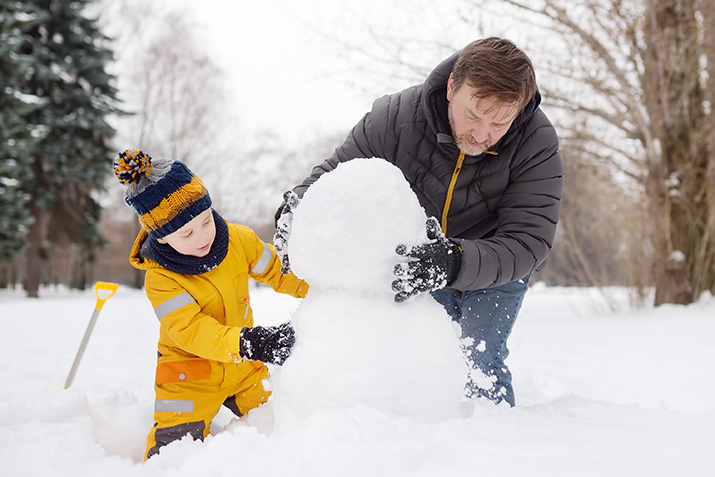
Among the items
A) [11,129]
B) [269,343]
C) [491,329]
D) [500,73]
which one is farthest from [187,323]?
[11,129]

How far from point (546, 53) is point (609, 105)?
3.90 feet

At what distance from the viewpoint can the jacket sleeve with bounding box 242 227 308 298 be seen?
7.38 feet

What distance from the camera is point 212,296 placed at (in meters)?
2.07

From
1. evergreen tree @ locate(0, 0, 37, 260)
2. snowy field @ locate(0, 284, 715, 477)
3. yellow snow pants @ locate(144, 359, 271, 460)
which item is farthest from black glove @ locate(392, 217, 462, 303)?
evergreen tree @ locate(0, 0, 37, 260)

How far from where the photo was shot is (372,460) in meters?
Answer: 1.19

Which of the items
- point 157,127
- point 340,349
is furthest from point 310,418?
point 157,127

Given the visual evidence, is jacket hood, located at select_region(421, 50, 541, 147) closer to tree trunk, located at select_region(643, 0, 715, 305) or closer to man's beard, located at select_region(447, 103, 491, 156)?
man's beard, located at select_region(447, 103, 491, 156)

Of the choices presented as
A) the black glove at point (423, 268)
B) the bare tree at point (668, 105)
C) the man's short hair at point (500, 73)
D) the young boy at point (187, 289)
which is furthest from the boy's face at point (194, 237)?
the bare tree at point (668, 105)

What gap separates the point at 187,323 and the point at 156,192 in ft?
1.68

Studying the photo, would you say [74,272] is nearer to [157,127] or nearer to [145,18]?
[157,127]

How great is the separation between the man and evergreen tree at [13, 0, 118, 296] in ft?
39.8

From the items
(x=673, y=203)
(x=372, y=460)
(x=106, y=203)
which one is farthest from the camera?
(x=106, y=203)

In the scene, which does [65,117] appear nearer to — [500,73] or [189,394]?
[189,394]

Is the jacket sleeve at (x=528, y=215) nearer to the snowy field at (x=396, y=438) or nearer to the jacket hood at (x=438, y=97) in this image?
the jacket hood at (x=438, y=97)
